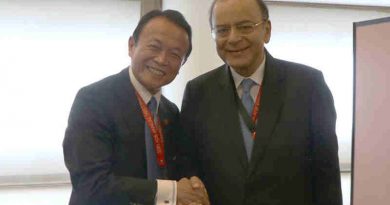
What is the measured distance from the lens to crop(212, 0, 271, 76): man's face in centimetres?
160

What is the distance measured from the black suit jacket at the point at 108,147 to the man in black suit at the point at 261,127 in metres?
0.27

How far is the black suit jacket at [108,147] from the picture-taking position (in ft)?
4.77

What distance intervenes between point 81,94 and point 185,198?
51cm

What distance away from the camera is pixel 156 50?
162cm

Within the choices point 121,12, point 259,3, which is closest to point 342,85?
point 121,12

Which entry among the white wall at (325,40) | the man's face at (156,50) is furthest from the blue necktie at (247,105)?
the white wall at (325,40)

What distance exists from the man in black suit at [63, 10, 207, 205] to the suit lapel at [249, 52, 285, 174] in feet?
0.81

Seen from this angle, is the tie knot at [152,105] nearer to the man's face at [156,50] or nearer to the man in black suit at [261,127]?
the man's face at [156,50]

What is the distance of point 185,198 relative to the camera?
151cm

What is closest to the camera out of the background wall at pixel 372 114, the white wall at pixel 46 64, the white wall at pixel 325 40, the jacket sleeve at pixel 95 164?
the jacket sleeve at pixel 95 164

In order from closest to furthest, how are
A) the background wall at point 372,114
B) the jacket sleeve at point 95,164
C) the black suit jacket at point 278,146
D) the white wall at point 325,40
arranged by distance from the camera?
1. the jacket sleeve at point 95,164
2. the black suit jacket at point 278,146
3. the background wall at point 372,114
4. the white wall at point 325,40

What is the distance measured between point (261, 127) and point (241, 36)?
1.12 feet

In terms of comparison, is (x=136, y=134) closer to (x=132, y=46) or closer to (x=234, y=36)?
(x=132, y=46)

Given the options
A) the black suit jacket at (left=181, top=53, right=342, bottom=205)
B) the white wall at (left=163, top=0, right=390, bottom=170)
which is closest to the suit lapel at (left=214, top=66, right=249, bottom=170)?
the black suit jacket at (left=181, top=53, right=342, bottom=205)
